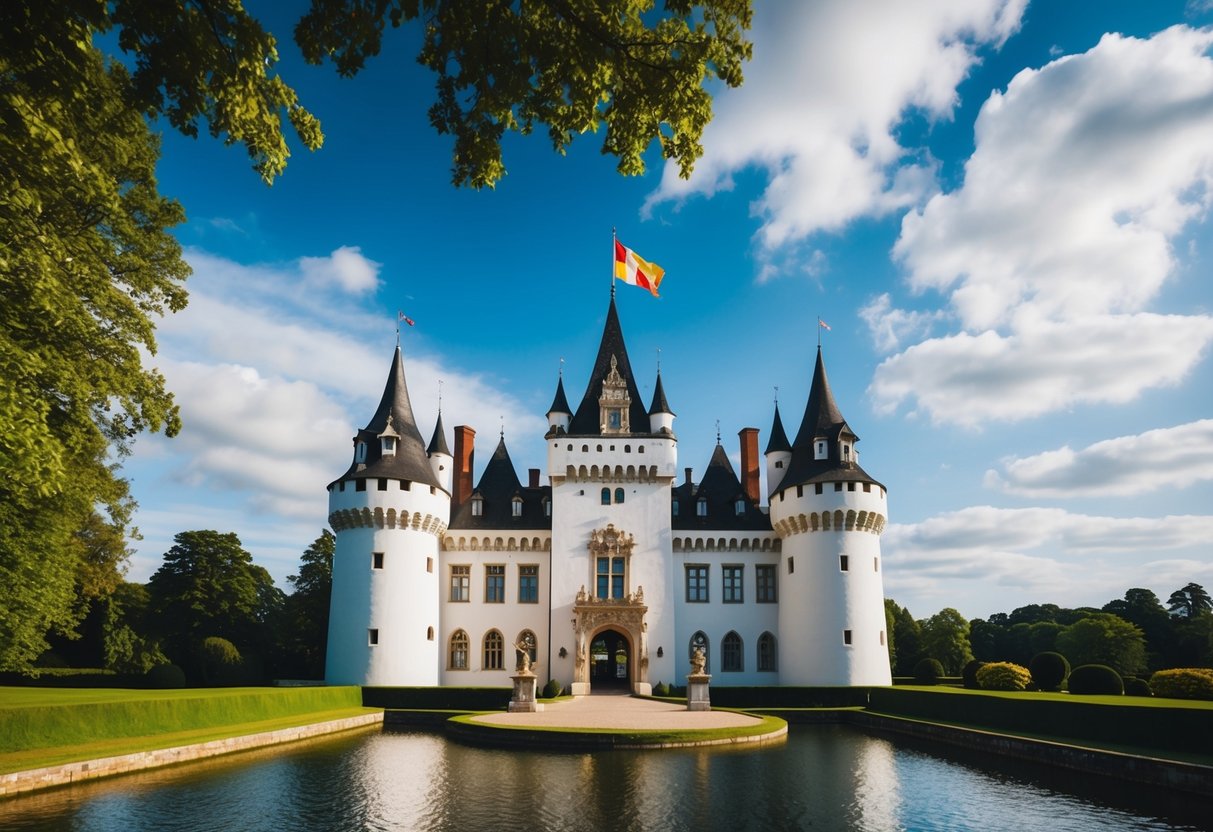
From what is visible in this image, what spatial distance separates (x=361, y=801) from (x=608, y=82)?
14.2m

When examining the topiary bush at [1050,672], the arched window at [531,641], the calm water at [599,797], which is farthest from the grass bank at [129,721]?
the topiary bush at [1050,672]

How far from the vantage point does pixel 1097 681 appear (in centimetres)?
3194

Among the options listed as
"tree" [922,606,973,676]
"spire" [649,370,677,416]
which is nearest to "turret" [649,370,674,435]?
"spire" [649,370,677,416]

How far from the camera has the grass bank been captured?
59.8ft

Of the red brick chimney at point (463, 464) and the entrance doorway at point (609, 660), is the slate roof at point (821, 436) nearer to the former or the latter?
the entrance doorway at point (609, 660)

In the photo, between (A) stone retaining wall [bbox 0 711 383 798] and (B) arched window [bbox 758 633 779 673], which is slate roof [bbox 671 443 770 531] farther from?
(A) stone retaining wall [bbox 0 711 383 798]

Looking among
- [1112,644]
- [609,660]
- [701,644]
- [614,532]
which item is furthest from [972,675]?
[1112,644]

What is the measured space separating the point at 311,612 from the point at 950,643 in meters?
46.6

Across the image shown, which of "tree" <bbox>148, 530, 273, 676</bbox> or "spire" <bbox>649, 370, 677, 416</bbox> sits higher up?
"spire" <bbox>649, 370, 677, 416</bbox>

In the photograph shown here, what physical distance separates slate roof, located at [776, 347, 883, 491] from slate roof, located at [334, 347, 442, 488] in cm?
1904

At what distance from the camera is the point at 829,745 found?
2548cm

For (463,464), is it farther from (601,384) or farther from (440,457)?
(601,384)

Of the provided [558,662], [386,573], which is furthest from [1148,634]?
[386,573]

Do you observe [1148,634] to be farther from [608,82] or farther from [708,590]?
[608,82]
